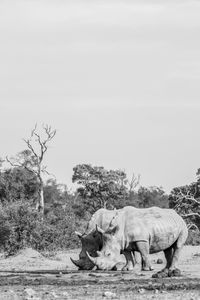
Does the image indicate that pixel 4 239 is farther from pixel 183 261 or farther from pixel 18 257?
pixel 183 261

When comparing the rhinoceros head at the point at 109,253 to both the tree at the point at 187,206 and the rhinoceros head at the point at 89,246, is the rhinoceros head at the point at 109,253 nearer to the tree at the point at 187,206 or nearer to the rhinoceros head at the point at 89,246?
the rhinoceros head at the point at 89,246

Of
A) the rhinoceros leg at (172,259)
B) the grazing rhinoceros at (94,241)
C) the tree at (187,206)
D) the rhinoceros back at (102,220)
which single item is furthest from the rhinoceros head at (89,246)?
the tree at (187,206)

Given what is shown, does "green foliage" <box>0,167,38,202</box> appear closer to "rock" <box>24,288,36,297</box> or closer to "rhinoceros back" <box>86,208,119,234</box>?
"rhinoceros back" <box>86,208,119,234</box>

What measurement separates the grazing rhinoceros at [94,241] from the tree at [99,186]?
32128 mm

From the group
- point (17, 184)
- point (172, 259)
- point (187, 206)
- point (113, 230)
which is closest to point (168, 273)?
point (172, 259)

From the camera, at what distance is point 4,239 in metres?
35.6

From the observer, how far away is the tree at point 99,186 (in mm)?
59625

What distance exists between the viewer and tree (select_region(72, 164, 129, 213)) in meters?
59.6

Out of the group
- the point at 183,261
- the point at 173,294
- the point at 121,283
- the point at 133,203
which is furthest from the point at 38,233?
the point at 133,203

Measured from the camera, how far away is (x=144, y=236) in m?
24.0

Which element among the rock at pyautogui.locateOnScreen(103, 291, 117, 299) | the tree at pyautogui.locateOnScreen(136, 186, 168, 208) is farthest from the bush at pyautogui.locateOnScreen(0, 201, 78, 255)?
the tree at pyautogui.locateOnScreen(136, 186, 168, 208)

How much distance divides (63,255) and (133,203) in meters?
29.0

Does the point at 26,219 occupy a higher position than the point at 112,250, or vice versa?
the point at 26,219

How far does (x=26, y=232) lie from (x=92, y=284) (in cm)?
1604
